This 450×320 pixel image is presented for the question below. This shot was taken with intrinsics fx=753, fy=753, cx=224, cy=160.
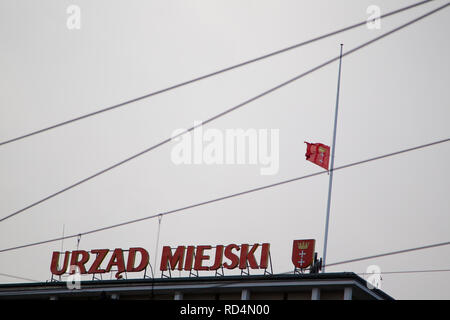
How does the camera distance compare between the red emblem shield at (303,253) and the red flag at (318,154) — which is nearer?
the red emblem shield at (303,253)

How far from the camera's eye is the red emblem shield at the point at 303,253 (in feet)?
161

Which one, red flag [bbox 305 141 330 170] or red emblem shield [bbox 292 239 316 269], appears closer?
red emblem shield [bbox 292 239 316 269]

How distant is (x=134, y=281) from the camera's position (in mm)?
50250

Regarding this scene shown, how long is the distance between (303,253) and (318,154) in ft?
28.0

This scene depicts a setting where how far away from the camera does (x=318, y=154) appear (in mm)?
55031

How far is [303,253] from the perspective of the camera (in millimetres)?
49844

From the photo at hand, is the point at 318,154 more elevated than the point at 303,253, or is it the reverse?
the point at 318,154

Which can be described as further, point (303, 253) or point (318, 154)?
point (318, 154)

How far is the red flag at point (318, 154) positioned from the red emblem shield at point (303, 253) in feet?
21.8

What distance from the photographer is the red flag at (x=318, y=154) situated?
54656 mm

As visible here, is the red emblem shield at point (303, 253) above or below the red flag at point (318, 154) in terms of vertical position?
below

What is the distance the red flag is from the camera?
54.7 m

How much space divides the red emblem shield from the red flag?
6660 mm
